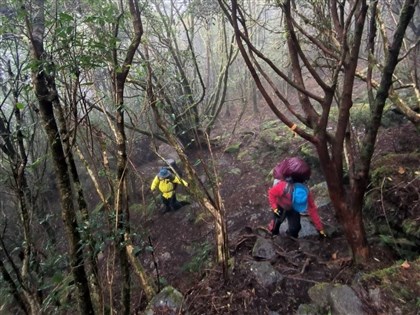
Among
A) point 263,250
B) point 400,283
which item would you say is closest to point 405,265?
point 400,283

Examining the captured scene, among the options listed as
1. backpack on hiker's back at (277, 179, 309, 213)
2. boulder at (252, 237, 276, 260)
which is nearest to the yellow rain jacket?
boulder at (252, 237, 276, 260)

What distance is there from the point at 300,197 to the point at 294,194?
0.30 feet

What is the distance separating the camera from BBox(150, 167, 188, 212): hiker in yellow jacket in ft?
24.2

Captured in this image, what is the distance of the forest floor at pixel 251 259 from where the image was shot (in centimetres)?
353

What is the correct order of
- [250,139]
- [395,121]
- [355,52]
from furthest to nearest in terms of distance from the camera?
[250,139] < [395,121] < [355,52]

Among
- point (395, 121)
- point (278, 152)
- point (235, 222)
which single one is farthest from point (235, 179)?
point (395, 121)

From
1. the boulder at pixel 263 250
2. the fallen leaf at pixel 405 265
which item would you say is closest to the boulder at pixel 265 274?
the boulder at pixel 263 250

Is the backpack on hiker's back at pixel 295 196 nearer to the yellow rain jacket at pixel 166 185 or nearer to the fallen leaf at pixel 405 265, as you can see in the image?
the fallen leaf at pixel 405 265

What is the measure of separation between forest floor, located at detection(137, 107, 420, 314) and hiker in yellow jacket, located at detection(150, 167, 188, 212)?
45cm

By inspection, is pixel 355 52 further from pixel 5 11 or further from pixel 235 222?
pixel 5 11

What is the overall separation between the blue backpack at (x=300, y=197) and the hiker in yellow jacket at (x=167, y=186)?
130 inches

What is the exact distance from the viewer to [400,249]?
3.90 m

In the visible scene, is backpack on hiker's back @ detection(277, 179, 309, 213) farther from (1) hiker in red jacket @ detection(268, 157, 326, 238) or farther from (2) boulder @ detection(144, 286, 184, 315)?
(2) boulder @ detection(144, 286, 184, 315)

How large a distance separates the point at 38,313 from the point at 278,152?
7.15 m
